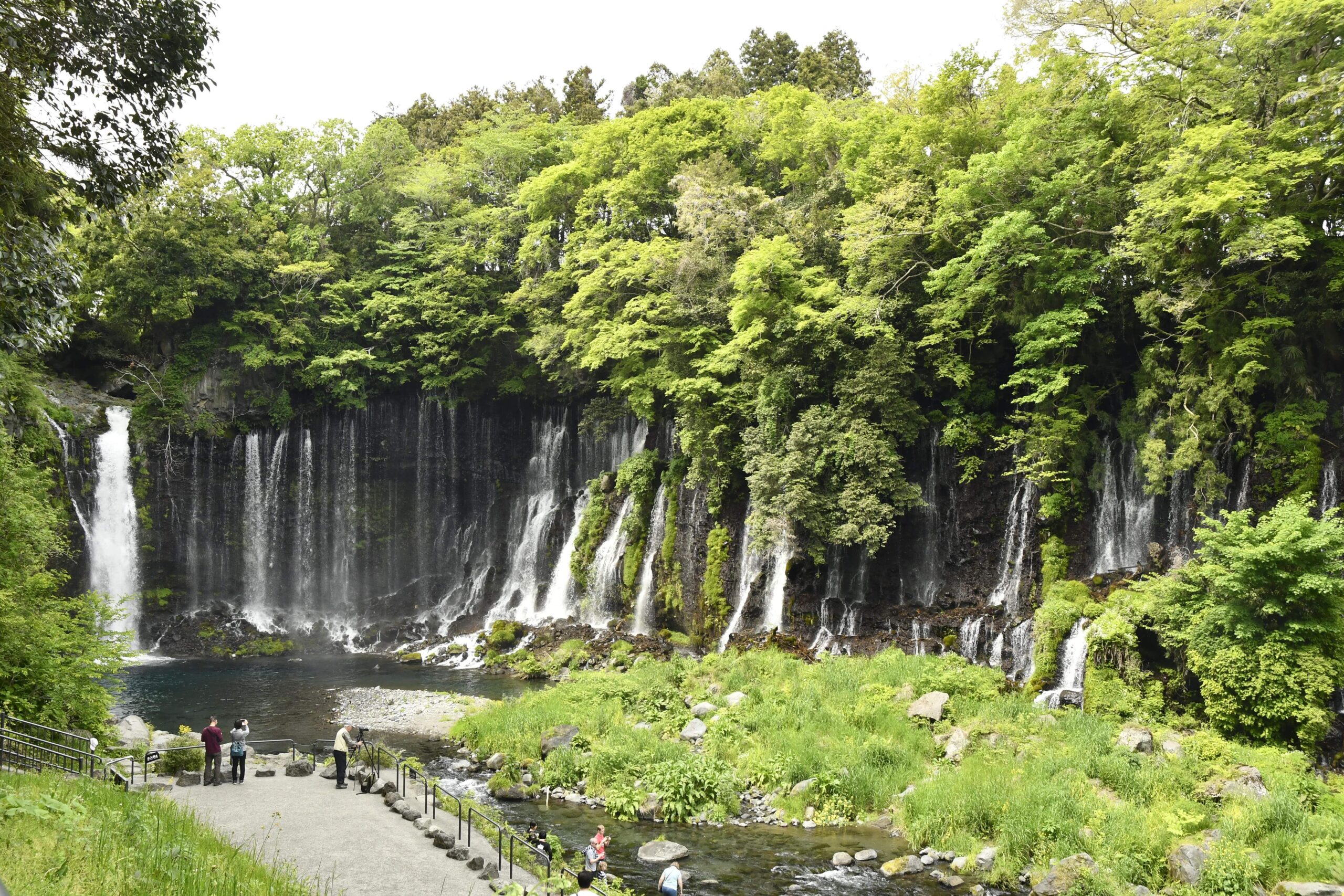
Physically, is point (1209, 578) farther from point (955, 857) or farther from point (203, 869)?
point (203, 869)

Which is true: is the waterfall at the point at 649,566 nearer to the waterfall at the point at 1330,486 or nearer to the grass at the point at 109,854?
the waterfall at the point at 1330,486

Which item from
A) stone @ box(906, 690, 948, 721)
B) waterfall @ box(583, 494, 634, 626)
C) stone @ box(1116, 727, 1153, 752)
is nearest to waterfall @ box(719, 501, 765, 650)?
waterfall @ box(583, 494, 634, 626)

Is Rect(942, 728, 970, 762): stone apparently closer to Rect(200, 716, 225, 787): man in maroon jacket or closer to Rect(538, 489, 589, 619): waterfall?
Rect(200, 716, 225, 787): man in maroon jacket

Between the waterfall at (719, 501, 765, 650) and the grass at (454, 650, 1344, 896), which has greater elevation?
the waterfall at (719, 501, 765, 650)

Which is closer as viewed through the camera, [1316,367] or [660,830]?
[660,830]

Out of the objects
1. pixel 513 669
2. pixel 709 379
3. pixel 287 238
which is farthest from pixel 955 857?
pixel 287 238

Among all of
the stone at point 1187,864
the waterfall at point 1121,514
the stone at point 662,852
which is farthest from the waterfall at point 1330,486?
the stone at point 662,852

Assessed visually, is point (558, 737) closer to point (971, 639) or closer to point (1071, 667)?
point (971, 639)

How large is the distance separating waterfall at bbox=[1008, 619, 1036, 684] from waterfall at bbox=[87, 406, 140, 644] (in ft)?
114

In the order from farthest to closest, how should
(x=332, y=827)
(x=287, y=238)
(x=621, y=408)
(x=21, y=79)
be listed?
(x=287, y=238), (x=621, y=408), (x=332, y=827), (x=21, y=79)

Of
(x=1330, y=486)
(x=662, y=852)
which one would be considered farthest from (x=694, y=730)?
(x=1330, y=486)

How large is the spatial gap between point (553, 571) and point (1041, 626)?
76.9 feet

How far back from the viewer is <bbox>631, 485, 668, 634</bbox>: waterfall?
3322cm

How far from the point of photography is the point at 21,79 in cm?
1134
